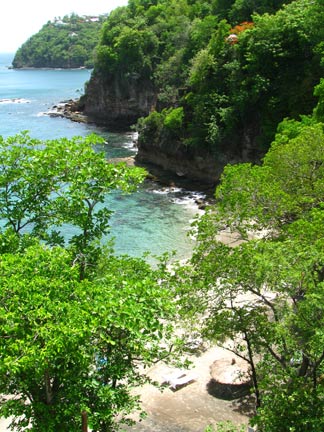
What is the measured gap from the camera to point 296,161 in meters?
18.0

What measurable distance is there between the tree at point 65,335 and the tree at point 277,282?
294cm

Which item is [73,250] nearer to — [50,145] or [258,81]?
[50,145]

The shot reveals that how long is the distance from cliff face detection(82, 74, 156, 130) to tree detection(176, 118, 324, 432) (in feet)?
178

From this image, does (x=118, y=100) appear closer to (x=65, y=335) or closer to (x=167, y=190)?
(x=167, y=190)

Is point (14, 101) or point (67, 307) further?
point (14, 101)

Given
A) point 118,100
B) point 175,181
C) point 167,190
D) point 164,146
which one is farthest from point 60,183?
point 118,100

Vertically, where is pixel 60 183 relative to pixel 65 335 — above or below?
above

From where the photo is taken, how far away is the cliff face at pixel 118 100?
70606mm

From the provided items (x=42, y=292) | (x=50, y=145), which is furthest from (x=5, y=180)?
(x=42, y=292)

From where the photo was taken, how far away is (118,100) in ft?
240

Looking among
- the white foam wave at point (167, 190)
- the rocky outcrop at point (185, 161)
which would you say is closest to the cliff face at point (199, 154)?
the rocky outcrop at point (185, 161)

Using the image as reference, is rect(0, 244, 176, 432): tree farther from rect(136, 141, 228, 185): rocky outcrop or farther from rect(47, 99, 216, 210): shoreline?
rect(136, 141, 228, 185): rocky outcrop

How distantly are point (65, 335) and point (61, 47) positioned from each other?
183m

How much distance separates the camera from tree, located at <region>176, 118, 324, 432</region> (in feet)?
34.6
